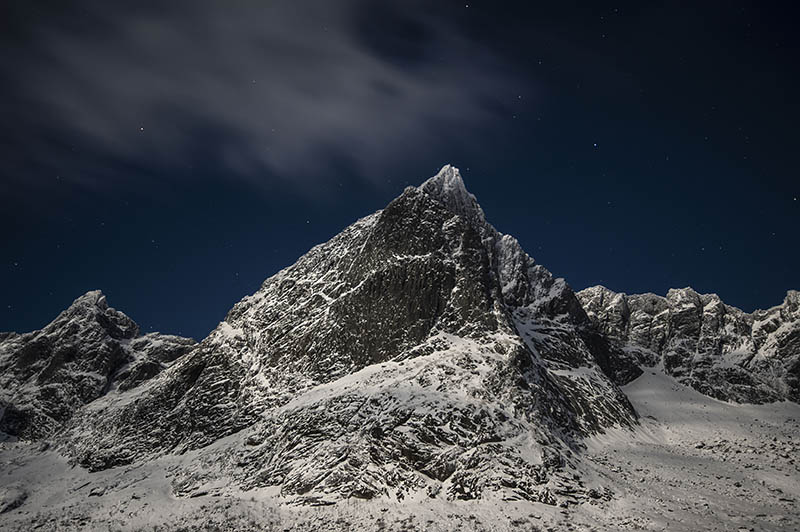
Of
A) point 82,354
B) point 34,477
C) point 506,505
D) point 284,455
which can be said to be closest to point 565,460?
point 506,505

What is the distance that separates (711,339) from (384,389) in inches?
3041

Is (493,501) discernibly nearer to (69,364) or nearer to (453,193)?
(453,193)

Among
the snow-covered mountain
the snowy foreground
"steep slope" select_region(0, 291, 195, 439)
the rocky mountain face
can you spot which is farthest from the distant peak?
"steep slope" select_region(0, 291, 195, 439)

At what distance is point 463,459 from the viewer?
29453mm

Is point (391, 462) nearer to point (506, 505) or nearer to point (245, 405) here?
point (506, 505)

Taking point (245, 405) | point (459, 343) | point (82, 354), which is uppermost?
point (82, 354)

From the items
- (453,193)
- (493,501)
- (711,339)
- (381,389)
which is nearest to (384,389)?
(381,389)

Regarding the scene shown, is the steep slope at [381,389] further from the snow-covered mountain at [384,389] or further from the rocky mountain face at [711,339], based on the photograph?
the rocky mountain face at [711,339]

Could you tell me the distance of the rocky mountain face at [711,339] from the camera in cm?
7431

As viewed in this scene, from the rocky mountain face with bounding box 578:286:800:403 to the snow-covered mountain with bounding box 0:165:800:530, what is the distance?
0.52 metres

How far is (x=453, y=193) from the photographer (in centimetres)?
6888

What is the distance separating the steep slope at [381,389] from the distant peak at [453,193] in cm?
106

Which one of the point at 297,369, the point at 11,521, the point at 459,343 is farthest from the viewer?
the point at 297,369

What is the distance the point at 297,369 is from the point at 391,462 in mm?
16906
